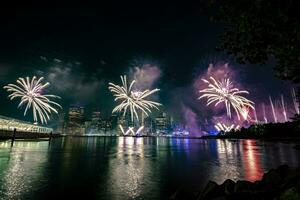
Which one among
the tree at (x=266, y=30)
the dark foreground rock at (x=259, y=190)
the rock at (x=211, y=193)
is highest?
→ the tree at (x=266, y=30)

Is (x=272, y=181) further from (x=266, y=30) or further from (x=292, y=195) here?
(x=266, y=30)

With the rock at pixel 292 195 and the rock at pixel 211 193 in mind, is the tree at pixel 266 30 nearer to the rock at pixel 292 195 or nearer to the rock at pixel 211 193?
the rock at pixel 292 195

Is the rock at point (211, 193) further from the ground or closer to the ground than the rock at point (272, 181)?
closer to the ground

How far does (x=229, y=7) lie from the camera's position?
34.2 ft

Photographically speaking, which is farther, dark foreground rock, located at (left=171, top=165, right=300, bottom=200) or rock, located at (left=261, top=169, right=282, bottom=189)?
rock, located at (left=261, top=169, right=282, bottom=189)

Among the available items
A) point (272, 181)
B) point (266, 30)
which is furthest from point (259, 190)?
point (266, 30)

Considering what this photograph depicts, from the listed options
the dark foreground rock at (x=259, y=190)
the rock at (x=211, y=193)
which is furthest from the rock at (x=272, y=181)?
the rock at (x=211, y=193)

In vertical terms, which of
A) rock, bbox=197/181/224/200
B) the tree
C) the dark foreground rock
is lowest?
rock, bbox=197/181/224/200

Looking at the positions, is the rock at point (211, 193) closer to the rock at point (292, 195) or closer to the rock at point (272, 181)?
the rock at point (272, 181)

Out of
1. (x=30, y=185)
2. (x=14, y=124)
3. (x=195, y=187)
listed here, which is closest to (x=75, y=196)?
(x=30, y=185)

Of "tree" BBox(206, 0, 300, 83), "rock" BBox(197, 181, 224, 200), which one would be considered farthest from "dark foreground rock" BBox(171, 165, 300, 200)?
"tree" BBox(206, 0, 300, 83)

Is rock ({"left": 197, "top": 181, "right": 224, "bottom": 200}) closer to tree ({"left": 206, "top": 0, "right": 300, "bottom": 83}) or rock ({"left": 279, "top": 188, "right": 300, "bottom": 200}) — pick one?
rock ({"left": 279, "top": 188, "right": 300, "bottom": 200})

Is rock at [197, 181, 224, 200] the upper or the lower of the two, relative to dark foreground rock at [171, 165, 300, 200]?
lower

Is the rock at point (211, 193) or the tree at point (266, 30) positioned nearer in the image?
the tree at point (266, 30)
